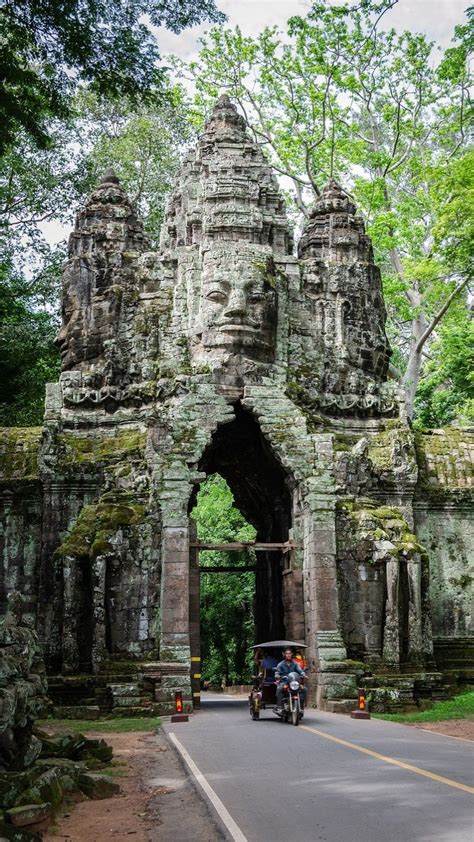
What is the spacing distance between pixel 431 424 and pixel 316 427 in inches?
535

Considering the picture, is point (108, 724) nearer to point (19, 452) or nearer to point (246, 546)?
point (246, 546)

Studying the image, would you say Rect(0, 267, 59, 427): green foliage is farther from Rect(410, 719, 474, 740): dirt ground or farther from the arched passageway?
Rect(410, 719, 474, 740): dirt ground

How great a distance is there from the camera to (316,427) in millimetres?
22484

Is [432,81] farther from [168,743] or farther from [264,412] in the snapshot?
[168,743]

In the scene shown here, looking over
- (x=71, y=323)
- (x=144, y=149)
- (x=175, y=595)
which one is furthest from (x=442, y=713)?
(x=144, y=149)

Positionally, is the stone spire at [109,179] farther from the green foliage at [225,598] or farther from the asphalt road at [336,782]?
the asphalt road at [336,782]

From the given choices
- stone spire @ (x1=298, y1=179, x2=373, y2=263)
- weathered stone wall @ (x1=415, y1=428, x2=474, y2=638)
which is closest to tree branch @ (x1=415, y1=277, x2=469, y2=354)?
stone spire @ (x1=298, y1=179, x2=373, y2=263)

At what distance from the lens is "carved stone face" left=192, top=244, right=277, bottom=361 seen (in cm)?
2189

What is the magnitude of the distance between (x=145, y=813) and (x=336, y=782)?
183 centimetres

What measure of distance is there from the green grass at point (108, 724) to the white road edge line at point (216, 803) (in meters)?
3.85

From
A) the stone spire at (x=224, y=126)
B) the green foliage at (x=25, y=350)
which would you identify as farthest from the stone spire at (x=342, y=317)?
the green foliage at (x=25, y=350)

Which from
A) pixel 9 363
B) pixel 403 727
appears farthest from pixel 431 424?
pixel 403 727

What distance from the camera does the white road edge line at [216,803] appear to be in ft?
23.3

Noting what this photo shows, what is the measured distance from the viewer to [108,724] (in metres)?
16.2
